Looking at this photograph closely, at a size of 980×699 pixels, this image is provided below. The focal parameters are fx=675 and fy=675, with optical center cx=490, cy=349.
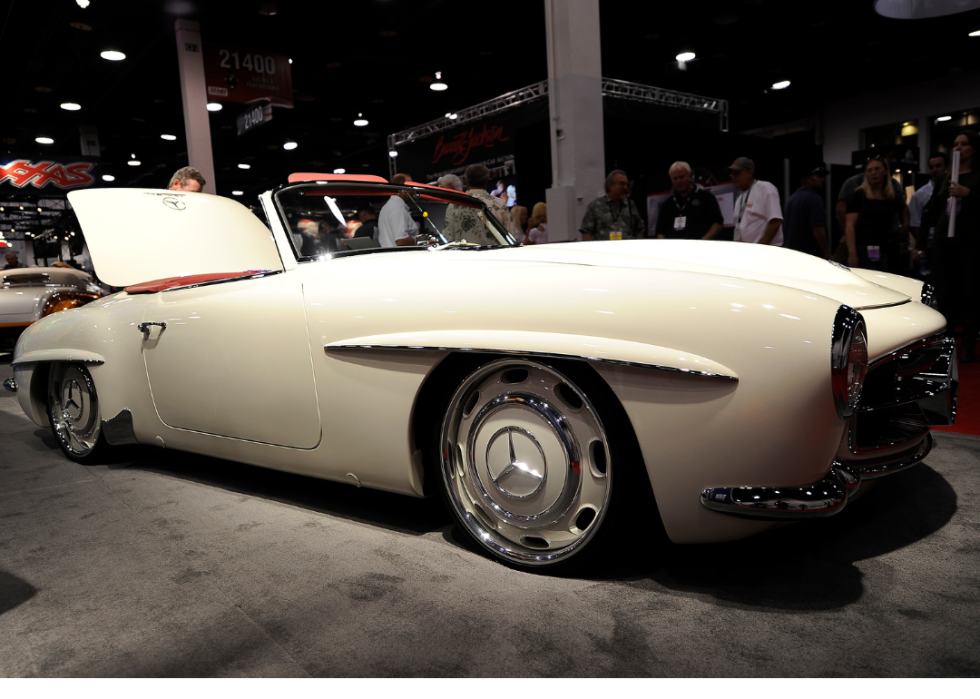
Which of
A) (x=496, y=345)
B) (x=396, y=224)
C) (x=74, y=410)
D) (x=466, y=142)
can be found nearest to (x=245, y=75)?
(x=466, y=142)

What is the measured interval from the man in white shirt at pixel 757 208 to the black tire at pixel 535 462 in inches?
169

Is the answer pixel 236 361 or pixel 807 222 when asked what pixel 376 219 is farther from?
pixel 807 222

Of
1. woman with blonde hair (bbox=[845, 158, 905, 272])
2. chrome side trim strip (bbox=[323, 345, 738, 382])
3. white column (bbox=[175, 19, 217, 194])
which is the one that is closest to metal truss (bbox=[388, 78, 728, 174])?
white column (bbox=[175, 19, 217, 194])

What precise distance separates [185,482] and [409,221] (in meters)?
1.50

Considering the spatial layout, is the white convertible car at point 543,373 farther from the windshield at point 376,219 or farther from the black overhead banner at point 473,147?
the black overhead banner at point 473,147

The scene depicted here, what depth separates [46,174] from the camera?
12.9 metres

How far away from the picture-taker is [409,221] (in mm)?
2793

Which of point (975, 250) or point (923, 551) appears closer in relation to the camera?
point (923, 551)

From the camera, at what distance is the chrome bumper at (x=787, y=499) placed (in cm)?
151

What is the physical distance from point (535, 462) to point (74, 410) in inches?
104

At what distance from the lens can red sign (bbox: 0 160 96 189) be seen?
1256cm

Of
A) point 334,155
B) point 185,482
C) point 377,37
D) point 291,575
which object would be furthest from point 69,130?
point 291,575

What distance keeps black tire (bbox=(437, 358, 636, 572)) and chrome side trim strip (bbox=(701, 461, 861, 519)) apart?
240 millimetres
